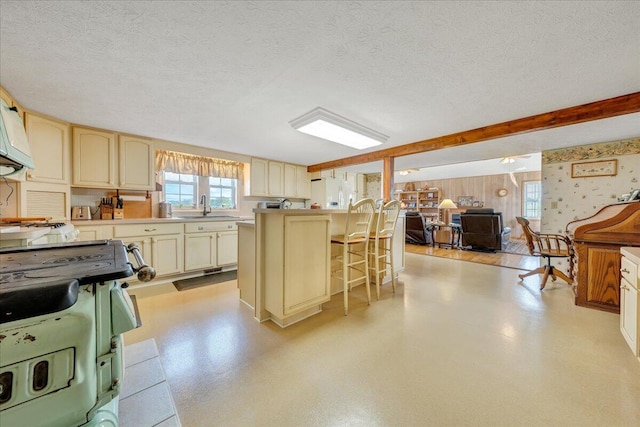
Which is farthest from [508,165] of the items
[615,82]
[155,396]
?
[155,396]

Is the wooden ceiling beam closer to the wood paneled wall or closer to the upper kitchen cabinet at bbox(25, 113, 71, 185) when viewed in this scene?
the upper kitchen cabinet at bbox(25, 113, 71, 185)

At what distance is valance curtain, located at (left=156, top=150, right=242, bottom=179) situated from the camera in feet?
12.5

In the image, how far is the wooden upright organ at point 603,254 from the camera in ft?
7.58

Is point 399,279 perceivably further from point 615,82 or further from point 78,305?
point 78,305

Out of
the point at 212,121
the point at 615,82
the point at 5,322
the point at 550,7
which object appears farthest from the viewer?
the point at 212,121

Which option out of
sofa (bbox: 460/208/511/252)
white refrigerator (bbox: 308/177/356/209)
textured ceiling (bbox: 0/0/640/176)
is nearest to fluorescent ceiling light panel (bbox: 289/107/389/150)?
textured ceiling (bbox: 0/0/640/176)

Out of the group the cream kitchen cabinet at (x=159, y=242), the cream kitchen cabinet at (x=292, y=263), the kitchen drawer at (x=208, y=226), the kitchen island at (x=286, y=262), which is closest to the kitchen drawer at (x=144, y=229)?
the cream kitchen cabinet at (x=159, y=242)

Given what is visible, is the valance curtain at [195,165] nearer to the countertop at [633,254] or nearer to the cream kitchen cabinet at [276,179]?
the cream kitchen cabinet at [276,179]

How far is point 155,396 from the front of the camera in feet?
4.54

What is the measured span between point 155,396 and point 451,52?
9.29 feet

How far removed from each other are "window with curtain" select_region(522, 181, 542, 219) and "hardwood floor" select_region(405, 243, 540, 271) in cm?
387

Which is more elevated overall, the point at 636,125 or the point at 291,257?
the point at 636,125

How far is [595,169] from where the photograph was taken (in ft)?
12.5

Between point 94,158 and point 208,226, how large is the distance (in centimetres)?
161
